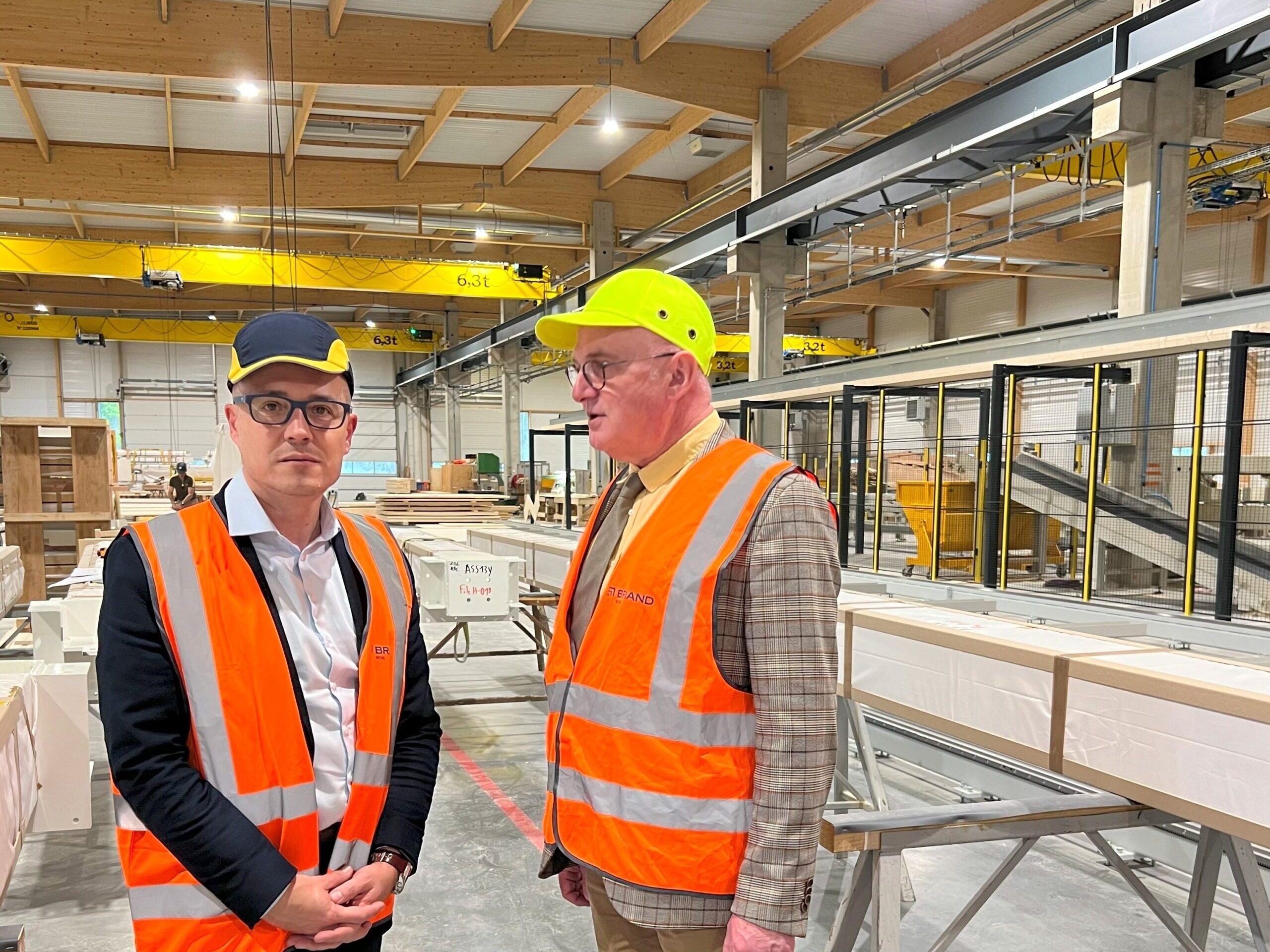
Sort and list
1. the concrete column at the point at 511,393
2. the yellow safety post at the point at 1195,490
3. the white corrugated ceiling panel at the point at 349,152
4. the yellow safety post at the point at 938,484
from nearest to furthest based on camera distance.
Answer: the yellow safety post at the point at 1195,490
the yellow safety post at the point at 938,484
the white corrugated ceiling panel at the point at 349,152
the concrete column at the point at 511,393

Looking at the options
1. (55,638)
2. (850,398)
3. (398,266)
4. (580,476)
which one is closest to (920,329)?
(580,476)

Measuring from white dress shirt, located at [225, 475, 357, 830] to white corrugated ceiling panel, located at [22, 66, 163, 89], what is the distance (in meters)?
10.8

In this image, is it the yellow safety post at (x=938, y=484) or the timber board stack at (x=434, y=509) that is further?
the timber board stack at (x=434, y=509)

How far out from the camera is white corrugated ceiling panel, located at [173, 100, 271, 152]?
1130 cm

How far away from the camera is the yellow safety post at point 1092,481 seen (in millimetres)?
5512

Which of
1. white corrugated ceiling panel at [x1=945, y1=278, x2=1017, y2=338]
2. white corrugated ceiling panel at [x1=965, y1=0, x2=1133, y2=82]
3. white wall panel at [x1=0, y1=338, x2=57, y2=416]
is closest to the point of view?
white corrugated ceiling panel at [x1=965, y1=0, x2=1133, y2=82]

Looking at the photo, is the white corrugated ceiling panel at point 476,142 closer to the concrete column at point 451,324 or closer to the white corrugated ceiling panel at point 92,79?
the white corrugated ceiling panel at point 92,79

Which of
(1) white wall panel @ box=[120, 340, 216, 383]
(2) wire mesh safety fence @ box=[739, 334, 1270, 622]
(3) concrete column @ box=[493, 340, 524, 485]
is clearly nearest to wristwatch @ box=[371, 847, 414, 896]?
(2) wire mesh safety fence @ box=[739, 334, 1270, 622]

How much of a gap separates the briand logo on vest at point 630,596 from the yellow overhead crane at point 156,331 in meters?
24.9

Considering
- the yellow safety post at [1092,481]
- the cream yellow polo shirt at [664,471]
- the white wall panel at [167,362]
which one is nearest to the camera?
the cream yellow polo shirt at [664,471]

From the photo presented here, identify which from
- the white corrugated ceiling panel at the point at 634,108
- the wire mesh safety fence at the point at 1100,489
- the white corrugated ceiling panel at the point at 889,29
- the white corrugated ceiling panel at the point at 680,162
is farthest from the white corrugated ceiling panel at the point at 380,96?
the wire mesh safety fence at the point at 1100,489

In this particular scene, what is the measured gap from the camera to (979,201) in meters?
14.2

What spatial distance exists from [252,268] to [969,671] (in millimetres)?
16844

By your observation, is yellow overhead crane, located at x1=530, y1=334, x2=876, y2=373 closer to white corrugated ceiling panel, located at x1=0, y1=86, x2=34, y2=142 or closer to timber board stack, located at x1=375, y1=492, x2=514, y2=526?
timber board stack, located at x1=375, y1=492, x2=514, y2=526
